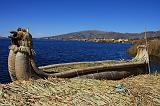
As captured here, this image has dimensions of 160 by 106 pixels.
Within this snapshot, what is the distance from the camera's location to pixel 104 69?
644 inches

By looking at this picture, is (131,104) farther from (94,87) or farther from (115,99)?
(94,87)

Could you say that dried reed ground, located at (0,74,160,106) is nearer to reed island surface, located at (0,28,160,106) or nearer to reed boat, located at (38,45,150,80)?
reed island surface, located at (0,28,160,106)

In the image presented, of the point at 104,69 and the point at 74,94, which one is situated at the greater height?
the point at 74,94

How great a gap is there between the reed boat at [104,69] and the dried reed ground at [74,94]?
14.8 ft

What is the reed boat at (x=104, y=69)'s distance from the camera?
15.1m

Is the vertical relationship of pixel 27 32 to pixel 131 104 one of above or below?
above

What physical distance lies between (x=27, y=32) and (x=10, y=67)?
65.2 inches

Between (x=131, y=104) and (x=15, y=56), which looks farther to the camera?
(x=15, y=56)

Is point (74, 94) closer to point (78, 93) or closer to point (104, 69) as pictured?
point (78, 93)

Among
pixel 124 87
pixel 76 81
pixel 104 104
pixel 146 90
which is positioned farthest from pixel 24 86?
pixel 146 90

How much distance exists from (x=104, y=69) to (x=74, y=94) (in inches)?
311

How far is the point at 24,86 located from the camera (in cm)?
887

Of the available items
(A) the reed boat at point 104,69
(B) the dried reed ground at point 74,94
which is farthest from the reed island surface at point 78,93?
(A) the reed boat at point 104,69

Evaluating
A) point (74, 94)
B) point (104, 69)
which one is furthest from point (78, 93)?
point (104, 69)
